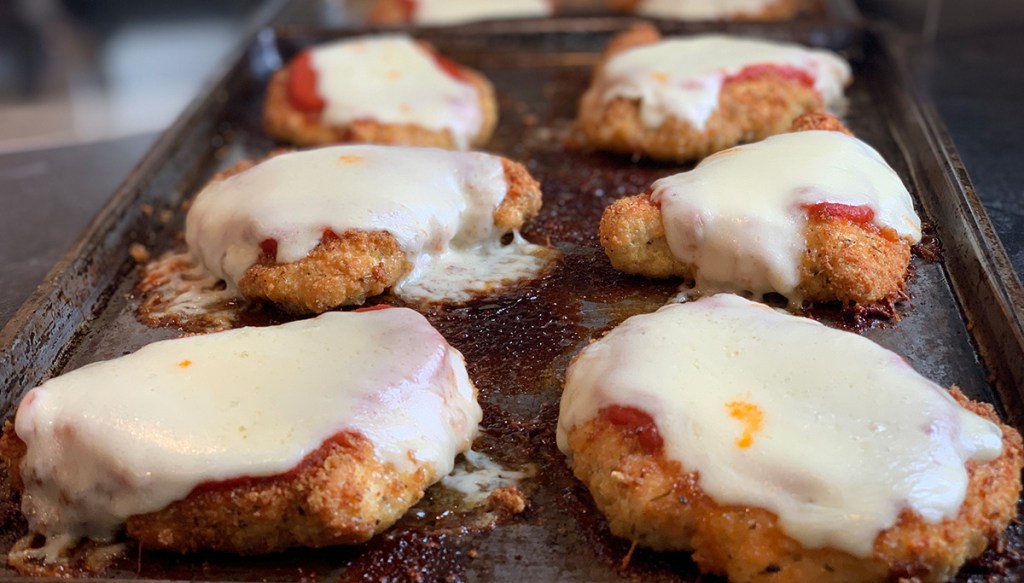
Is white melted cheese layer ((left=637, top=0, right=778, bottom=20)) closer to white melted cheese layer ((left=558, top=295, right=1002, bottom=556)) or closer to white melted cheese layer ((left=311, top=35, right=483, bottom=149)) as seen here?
white melted cheese layer ((left=311, top=35, right=483, bottom=149))

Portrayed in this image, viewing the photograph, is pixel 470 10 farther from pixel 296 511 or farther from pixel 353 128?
pixel 296 511

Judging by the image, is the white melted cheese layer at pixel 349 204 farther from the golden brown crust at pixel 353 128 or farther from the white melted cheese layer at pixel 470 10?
the white melted cheese layer at pixel 470 10

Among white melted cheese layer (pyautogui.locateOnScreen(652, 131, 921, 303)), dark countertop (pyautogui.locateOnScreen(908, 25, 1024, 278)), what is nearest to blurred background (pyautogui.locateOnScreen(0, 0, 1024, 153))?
dark countertop (pyautogui.locateOnScreen(908, 25, 1024, 278))

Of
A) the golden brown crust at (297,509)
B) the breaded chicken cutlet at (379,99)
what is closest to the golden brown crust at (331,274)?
the golden brown crust at (297,509)

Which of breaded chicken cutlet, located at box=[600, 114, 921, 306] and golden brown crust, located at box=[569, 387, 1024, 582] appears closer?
golden brown crust, located at box=[569, 387, 1024, 582]

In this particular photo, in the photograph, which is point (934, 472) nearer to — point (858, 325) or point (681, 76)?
point (858, 325)

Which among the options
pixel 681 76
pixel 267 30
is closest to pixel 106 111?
pixel 267 30
